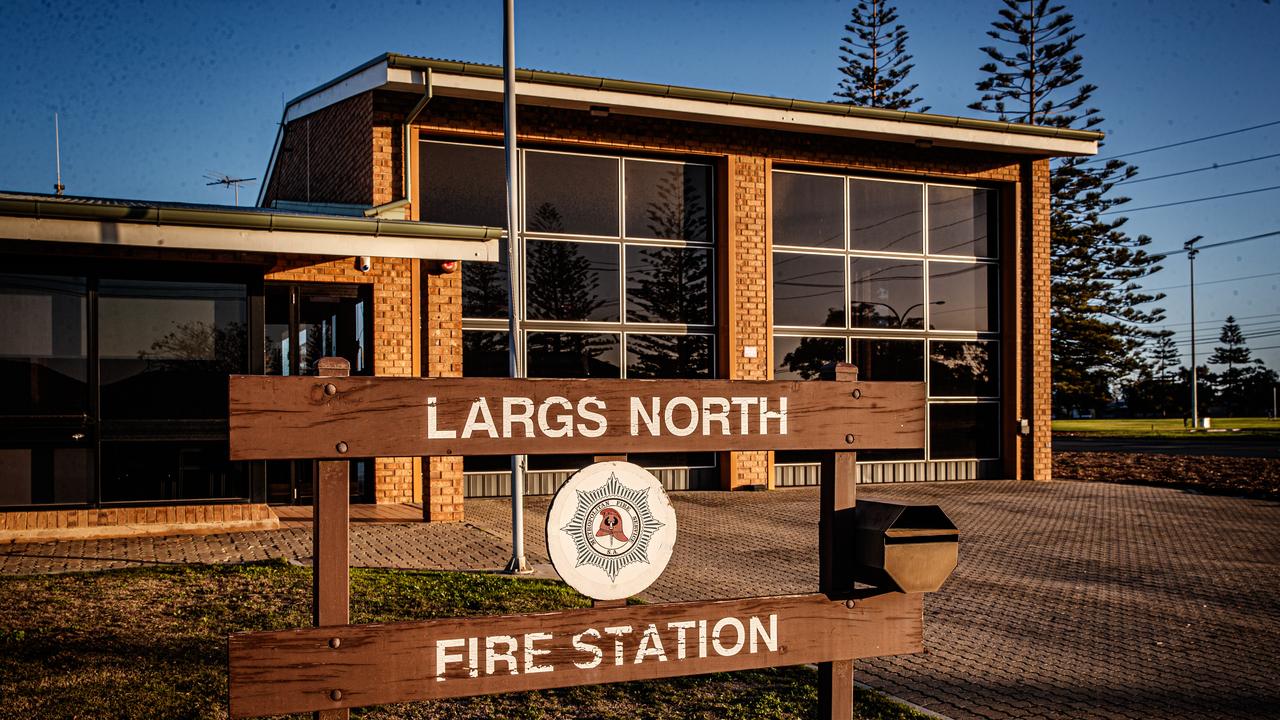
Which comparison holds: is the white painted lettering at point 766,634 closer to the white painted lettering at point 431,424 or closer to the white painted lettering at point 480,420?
the white painted lettering at point 480,420

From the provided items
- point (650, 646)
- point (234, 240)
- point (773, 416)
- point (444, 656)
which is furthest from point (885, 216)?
point (444, 656)

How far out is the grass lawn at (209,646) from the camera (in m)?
4.73

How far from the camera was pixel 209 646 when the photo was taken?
18.6 ft

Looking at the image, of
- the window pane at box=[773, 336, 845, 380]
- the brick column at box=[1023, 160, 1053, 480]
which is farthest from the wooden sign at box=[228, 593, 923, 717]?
the brick column at box=[1023, 160, 1053, 480]

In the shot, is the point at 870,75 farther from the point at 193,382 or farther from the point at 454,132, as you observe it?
the point at 193,382

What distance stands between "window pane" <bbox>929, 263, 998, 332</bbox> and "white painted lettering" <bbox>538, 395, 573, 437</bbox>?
50.6 ft

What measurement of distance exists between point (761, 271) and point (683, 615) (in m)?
13.0

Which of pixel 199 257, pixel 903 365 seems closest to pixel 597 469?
pixel 199 257

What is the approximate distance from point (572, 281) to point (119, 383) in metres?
6.61

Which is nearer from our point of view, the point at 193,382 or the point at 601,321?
the point at 193,382

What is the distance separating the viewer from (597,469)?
3.23 metres

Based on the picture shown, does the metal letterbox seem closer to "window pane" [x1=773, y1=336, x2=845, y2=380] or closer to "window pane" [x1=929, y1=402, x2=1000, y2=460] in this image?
"window pane" [x1=773, y1=336, x2=845, y2=380]

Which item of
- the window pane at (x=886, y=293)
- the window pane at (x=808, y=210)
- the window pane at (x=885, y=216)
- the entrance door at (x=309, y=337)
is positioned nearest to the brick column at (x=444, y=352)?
the entrance door at (x=309, y=337)

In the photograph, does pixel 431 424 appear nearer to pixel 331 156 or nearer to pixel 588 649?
pixel 588 649
